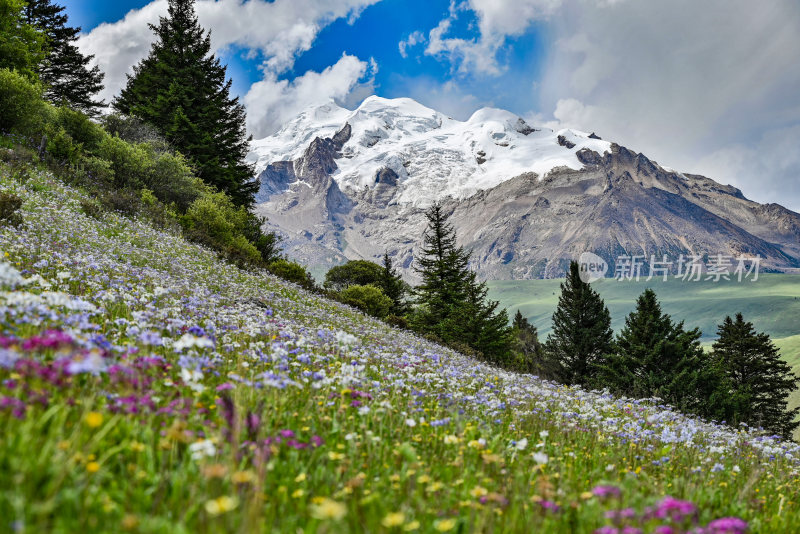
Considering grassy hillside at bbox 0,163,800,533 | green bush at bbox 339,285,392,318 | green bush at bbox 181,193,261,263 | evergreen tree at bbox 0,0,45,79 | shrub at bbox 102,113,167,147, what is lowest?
grassy hillside at bbox 0,163,800,533

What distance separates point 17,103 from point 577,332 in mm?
44768

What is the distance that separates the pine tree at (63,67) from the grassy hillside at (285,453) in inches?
1791

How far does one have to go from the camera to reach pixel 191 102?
36.9 m

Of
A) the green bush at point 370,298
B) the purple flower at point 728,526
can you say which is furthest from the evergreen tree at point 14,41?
the purple flower at point 728,526

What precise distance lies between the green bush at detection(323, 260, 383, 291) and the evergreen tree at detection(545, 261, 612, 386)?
19.7 m

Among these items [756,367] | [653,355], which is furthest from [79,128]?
[756,367]

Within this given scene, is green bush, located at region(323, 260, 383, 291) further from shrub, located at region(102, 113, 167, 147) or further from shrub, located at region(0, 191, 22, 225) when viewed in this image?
shrub, located at region(0, 191, 22, 225)

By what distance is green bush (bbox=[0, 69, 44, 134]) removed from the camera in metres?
18.7

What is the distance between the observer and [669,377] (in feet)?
97.8

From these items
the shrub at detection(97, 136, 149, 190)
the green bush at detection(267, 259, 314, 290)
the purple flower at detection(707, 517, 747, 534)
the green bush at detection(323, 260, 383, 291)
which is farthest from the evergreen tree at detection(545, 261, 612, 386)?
the purple flower at detection(707, 517, 747, 534)

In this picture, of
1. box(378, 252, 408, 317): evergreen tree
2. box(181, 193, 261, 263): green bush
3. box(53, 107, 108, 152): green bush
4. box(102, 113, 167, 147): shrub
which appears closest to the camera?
box(181, 193, 261, 263): green bush

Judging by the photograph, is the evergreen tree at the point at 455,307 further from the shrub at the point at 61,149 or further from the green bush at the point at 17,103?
the green bush at the point at 17,103

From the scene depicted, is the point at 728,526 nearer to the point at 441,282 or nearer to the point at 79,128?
the point at 79,128

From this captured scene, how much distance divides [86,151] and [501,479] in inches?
1001
